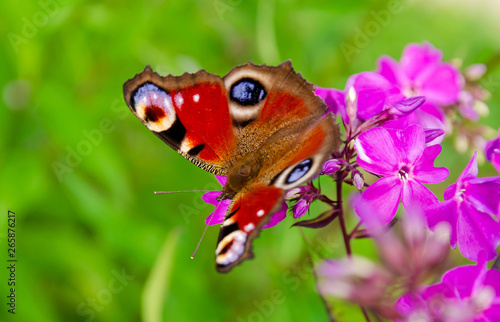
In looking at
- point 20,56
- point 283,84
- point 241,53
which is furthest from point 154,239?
point 241,53

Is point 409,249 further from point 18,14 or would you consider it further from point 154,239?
point 18,14

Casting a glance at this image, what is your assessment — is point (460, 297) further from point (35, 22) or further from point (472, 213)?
point (35, 22)

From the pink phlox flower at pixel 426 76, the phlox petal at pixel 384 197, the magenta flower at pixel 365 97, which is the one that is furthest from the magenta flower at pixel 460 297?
the pink phlox flower at pixel 426 76

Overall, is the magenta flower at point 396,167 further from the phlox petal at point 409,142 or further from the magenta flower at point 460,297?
the magenta flower at point 460,297

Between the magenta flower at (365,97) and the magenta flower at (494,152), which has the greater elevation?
the magenta flower at (365,97)

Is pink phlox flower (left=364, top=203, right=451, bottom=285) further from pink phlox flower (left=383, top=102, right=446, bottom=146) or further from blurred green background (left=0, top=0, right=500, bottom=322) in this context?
blurred green background (left=0, top=0, right=500, bottom=322)
